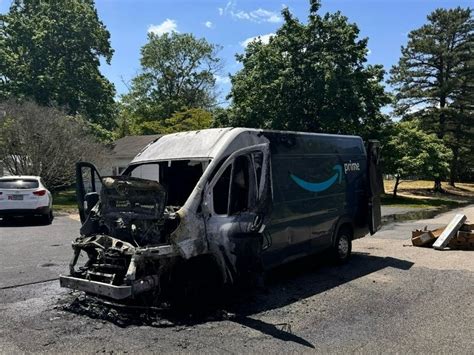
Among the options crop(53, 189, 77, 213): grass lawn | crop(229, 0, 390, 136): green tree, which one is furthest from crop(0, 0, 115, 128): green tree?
crop(229, 0, 390, 136): green tree

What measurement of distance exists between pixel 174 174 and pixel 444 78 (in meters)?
44.5

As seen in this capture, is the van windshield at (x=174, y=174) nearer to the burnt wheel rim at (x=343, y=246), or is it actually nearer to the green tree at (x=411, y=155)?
the burnt wheel rim at (x=343, y=246)

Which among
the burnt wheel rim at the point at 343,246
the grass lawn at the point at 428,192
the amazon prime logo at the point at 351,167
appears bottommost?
the grass lawn at the point at 428,192

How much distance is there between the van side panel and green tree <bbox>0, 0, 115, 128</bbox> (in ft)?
120

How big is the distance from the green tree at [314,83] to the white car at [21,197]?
14336mm

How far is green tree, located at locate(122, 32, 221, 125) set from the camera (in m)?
60.0

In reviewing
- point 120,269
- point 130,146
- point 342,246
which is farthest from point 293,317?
point 130,146

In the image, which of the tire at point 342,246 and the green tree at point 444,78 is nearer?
the tire at point 342,246

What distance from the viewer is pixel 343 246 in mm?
9508

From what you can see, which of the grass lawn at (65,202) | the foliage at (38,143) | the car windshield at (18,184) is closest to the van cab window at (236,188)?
the car windshield at (18,184)

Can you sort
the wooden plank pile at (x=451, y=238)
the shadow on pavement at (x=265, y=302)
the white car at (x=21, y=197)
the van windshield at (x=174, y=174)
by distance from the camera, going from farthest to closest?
the white car at (x=21, y=197), the wooden plank pile at (x=451, y=238), the van windshield at (x=174, y=174), the shadow on pavement at (x=265, y=302)

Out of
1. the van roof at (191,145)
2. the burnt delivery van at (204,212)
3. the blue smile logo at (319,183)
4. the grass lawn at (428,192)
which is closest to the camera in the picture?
the burnt delivery van at (204,212)

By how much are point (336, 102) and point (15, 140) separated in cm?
1663

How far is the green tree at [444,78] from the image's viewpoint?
45.1m
